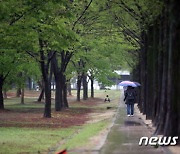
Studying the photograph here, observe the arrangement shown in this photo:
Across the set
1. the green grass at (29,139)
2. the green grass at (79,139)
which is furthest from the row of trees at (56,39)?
the green grass at (79,139)

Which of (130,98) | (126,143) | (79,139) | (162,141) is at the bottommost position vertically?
(79,139)

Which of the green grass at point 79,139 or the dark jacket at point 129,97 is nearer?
the green grass at point 79,139

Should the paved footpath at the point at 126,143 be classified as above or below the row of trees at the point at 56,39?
below

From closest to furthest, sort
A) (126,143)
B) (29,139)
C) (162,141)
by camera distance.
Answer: (162,141), (126,143), (29,139)

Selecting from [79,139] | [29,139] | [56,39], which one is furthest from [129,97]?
[79,139]

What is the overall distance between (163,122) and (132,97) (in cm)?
1058

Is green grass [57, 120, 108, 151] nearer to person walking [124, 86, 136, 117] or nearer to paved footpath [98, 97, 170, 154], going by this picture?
paved footpath [98, 97, 170, 154]

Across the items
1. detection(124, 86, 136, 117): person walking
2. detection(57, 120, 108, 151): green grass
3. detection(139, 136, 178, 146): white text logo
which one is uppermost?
detection(124, 86, 136, 117): person walking

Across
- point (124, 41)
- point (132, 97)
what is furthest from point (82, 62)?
point (132, 97)

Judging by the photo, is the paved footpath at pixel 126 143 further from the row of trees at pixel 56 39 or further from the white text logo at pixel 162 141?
the row of trees at pixel 56 39

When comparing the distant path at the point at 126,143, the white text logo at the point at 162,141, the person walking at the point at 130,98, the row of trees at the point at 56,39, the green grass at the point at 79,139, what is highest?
the row of trees at the point at 56,39

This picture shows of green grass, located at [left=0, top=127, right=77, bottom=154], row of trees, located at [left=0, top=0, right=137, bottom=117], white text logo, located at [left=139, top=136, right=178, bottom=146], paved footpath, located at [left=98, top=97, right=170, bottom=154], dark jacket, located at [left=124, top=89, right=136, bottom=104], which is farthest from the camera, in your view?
dark jacket, located at [left=124, top=89, right=136, bottom=104]

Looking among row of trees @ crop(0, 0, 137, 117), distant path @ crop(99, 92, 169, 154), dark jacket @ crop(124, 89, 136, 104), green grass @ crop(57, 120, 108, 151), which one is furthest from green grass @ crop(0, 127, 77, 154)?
dark jacket @ crop(124, 89, 136, 104)

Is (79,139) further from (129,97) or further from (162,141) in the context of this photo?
(129,97)
